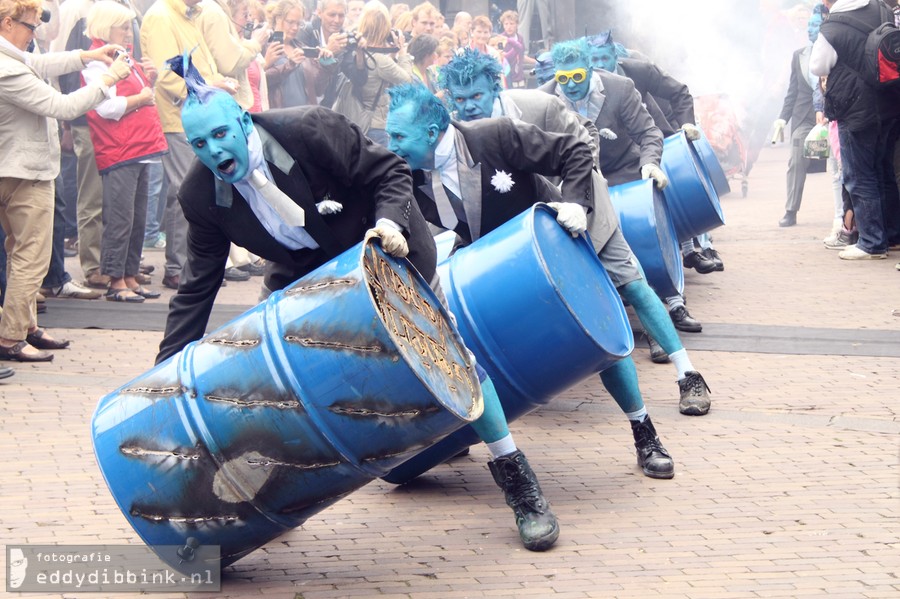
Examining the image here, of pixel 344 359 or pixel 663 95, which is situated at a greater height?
pixel 344 359

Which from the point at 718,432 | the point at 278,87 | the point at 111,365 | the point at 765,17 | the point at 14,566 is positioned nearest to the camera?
the point at 14,566

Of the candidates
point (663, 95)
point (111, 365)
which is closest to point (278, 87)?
point (663, 95)

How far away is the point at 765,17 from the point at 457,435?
17.0 metres

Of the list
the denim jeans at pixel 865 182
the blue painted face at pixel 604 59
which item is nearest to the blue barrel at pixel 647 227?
the blue painted face at pixel 604 59

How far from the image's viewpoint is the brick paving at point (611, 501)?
3857mm

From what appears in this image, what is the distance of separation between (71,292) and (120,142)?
1040mm

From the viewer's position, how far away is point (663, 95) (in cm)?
870

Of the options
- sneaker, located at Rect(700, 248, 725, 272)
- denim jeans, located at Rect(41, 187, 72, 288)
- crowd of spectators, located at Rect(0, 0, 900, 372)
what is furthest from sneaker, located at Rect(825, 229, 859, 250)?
denim jeans, located at Rect(41, 187, 72, 288)

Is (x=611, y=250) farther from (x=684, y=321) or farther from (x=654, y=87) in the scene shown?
(x=654, y=87)

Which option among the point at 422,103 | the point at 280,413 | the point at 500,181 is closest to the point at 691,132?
the point at 500,181

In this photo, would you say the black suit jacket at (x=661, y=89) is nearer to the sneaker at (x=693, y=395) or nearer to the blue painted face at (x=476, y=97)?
the blue painted face at (x=476, y=97)

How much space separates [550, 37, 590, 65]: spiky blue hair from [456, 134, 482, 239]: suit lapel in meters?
2.63

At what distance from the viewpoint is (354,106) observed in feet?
32.8

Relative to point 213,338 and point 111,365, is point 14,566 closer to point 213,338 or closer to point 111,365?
point 213,338
